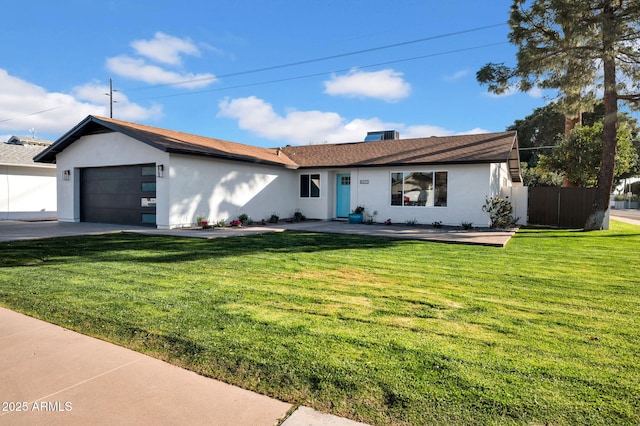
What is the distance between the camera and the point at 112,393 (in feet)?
8.25

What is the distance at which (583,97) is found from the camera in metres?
14.4

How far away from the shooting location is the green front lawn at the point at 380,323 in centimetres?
243

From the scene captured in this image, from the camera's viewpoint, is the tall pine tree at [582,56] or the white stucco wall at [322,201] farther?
the white stucco wall at [322,201]

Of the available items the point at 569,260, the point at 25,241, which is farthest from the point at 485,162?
the point at 25,241

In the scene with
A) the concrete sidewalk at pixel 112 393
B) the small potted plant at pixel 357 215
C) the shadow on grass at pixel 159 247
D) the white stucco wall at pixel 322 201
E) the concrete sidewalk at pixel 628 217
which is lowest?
the concrete sidewalk at pixel 112 393

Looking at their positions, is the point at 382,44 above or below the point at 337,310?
above

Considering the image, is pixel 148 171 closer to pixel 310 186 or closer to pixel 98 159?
pixel 98 159

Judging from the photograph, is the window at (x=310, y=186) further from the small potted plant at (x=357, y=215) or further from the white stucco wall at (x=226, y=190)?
the small potted plant at (x=357, y=215)

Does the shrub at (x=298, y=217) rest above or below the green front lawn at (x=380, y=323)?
above

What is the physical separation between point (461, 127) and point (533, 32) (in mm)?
14956

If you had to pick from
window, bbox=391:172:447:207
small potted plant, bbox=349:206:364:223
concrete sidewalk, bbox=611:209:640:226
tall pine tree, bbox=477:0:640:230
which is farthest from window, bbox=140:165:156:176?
concrete sidewalk, bbox=611:209:640:226

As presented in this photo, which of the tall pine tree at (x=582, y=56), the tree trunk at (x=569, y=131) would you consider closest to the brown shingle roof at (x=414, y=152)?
the tall pine tree at (x=582, y=56)

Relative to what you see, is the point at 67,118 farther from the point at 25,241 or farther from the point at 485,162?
the point at 485,162

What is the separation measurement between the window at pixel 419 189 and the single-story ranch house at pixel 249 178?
0.04 meters
